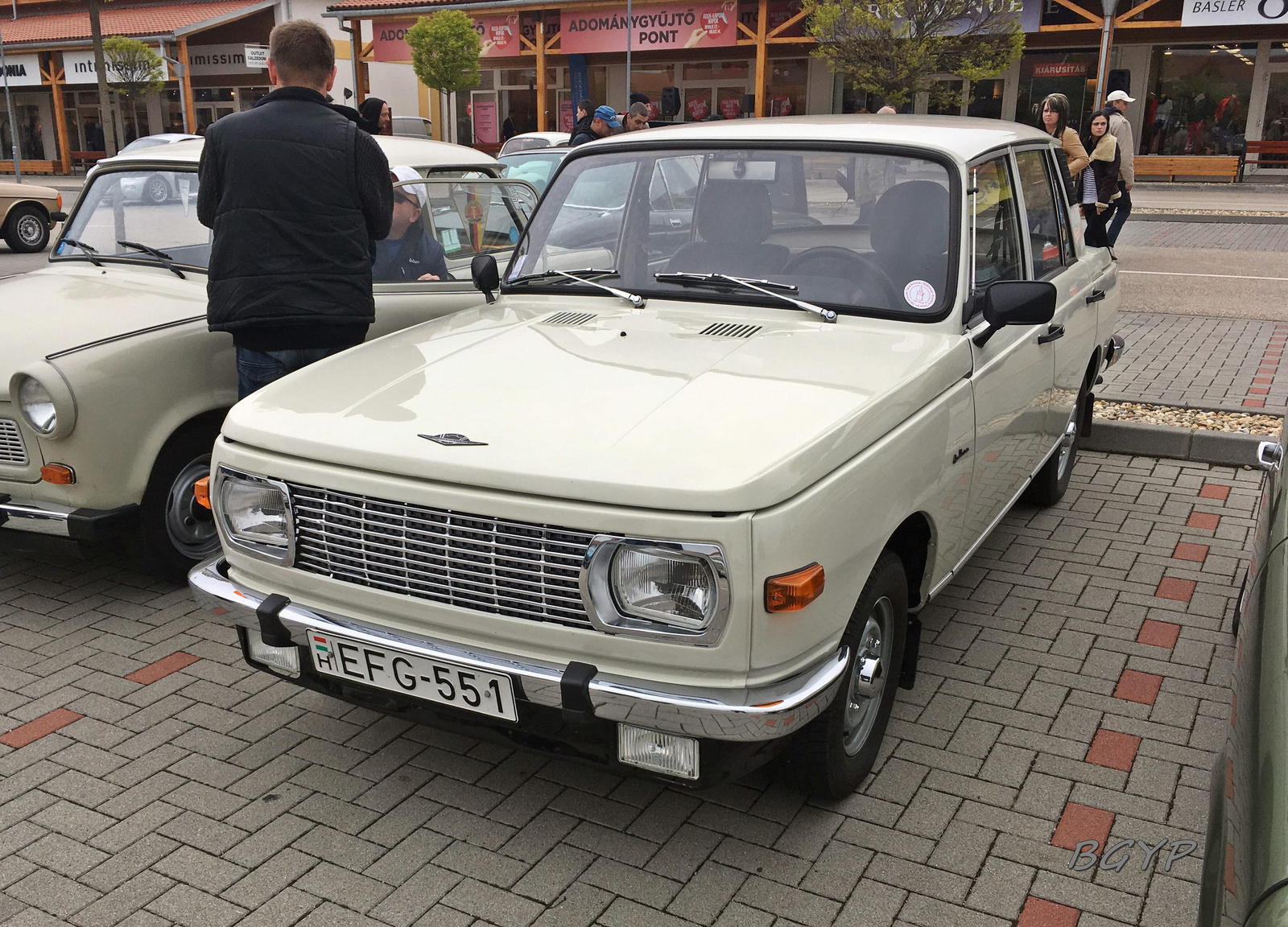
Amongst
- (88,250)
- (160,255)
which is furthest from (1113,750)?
(88,250)

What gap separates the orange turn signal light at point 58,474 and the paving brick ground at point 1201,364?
614 cm

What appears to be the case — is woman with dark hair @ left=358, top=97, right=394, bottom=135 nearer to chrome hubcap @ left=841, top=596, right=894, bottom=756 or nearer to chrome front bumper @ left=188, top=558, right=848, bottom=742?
chrome front bumper @ left=188, top=558, right=848, bottom=742

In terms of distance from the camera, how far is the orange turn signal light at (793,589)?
248cm

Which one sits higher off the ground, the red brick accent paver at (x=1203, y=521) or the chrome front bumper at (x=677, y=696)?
the chrome front bumper at (x=677, y=696)

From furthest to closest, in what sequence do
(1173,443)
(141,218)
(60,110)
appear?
1. (60,110)
2. (1173,443)
3. (141,218)

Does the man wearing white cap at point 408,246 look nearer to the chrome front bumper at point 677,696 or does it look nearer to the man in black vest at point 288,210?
the man in black vest at point 288,210

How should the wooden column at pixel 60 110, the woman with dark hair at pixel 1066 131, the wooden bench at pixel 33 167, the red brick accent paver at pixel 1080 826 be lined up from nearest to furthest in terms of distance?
the red brick accent paver at pixel 1080 826 < the woman with dark hair at pixel 1066 131 < the wooden column at pixel 60 110 < the wooden bench at pixel 33 167

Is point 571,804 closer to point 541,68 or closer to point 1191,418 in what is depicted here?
point 1191,418

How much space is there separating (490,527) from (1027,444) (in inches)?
105

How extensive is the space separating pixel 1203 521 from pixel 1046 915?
344cm

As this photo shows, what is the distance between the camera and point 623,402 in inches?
115

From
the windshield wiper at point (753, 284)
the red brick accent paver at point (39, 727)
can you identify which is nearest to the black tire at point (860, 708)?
the windshield wiper at point (753, 284)

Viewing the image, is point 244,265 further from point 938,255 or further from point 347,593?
point 938,255

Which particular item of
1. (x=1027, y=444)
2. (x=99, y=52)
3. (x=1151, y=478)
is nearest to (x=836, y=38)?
(x=99, y=52)
